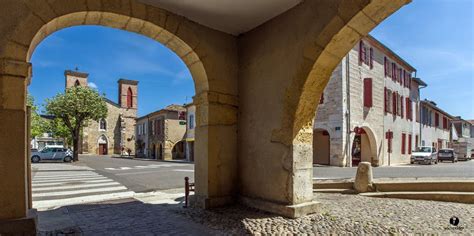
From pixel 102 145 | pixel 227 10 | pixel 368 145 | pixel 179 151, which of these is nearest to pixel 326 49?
pixel 227 10

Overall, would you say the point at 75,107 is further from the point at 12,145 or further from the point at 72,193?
the point at 12,145

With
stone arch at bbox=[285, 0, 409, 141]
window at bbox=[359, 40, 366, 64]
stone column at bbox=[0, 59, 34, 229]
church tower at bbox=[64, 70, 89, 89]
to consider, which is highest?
church tower at bbox=[64, 70, 89, 89]

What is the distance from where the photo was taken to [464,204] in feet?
18.2

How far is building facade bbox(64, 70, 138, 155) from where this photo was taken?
120 feet

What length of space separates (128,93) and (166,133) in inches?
655

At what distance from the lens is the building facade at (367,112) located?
48.0 feet

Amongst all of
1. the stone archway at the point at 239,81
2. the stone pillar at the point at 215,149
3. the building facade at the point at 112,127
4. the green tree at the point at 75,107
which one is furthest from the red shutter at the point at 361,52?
the building facade at the point at 112,127

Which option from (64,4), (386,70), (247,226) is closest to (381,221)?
(247,226)

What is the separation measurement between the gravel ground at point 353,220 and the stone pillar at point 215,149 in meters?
0.32

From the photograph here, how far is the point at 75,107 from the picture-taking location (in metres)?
21.9

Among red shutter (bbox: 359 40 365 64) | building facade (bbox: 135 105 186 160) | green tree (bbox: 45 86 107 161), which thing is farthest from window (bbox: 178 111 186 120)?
red shutter (bbox: 359 40 365 64)

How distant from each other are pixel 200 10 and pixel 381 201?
4581 mm

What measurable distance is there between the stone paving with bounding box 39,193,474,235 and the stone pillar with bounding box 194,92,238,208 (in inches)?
11.8

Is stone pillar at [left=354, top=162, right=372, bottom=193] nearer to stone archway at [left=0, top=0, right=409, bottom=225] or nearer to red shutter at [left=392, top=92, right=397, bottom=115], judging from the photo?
stone archway at [left=0, top=0, right=409, bottom=225]
